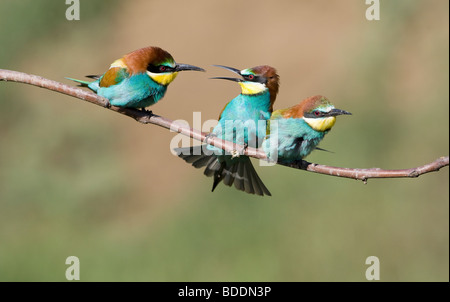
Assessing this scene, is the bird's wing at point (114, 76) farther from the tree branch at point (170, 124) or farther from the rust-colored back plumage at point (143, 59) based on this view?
the tree branch at point (170, 124)

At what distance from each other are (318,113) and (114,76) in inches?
26.8

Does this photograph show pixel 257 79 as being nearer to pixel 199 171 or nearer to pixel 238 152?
pixel 238 152

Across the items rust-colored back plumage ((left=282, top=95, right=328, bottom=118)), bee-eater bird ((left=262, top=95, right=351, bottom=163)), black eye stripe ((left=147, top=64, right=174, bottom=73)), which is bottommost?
bee-eater bird ((left=262, top=95, right=351, bottom=163))

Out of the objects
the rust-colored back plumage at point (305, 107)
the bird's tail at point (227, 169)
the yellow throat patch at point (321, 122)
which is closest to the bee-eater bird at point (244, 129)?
the bird's tail at point (227, 169)

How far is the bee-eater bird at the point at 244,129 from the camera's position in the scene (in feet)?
8.34

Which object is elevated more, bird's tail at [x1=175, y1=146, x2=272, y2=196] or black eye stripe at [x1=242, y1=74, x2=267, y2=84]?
black eye stripe at [x1=242, y1=74, x2=267, y2=84]

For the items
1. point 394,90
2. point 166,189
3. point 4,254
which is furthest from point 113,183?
point 394,90

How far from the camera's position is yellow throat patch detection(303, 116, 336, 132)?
2.25m

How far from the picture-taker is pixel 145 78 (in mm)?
2156

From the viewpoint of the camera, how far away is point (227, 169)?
8.84ft

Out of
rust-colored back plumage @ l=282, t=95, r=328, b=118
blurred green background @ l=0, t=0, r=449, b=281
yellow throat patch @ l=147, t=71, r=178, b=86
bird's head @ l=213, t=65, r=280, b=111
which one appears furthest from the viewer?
blurred green background @ l=0, t=0, r=449, b=281

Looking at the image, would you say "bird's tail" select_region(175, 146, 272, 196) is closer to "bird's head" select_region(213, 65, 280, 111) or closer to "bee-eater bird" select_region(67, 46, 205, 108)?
"bird's head" select_region(213, 65, 280, 111)

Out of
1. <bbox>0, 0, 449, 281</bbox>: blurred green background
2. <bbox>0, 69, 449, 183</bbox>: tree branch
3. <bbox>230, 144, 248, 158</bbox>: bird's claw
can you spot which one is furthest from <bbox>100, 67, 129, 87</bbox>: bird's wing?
<bbox>0, 0, 449, 281</bbox>: blurred green background

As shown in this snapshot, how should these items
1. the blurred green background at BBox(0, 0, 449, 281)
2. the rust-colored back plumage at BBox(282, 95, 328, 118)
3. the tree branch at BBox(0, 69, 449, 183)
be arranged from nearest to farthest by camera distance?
the tree branch at BBox(0, 69, 449, 183) < the rust-colored back plumage at BBox(282, 95, 328, 118) < the blurred green background at BBox(0, 0, 449, 281)
